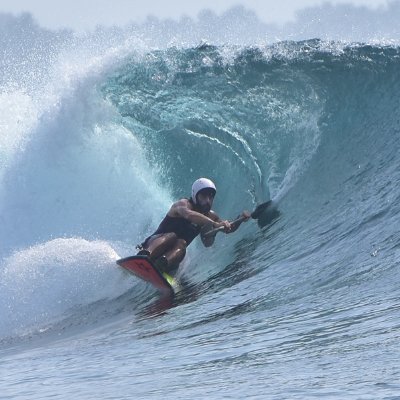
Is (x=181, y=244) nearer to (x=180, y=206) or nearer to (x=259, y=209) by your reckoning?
(x=180, y=206)

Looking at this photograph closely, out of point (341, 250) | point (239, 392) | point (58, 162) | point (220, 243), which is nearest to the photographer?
point (239, 392)

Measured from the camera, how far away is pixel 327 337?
682cm

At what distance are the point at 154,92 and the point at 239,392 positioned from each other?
1371 cm

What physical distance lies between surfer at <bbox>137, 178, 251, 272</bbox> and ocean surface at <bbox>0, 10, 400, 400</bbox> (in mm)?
464

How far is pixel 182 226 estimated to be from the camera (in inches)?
527

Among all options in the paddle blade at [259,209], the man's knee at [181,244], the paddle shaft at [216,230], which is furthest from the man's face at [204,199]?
the paddle blade at [259,209]

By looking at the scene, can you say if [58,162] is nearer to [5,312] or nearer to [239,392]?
[5,312]

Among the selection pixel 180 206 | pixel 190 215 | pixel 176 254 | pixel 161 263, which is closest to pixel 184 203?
pixel 180 206

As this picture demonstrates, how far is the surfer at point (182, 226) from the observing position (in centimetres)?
1290

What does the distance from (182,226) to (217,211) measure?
3491mm

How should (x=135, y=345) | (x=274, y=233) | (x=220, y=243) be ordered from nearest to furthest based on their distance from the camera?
(x=135, y=345) → (x=274, y=233) → (x=220, y=243)

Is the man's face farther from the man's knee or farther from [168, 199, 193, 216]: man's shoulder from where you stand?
the man's knee

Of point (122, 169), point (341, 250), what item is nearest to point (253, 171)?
point (122, 169)

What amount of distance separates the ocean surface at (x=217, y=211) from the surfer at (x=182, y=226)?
1.52 feet
